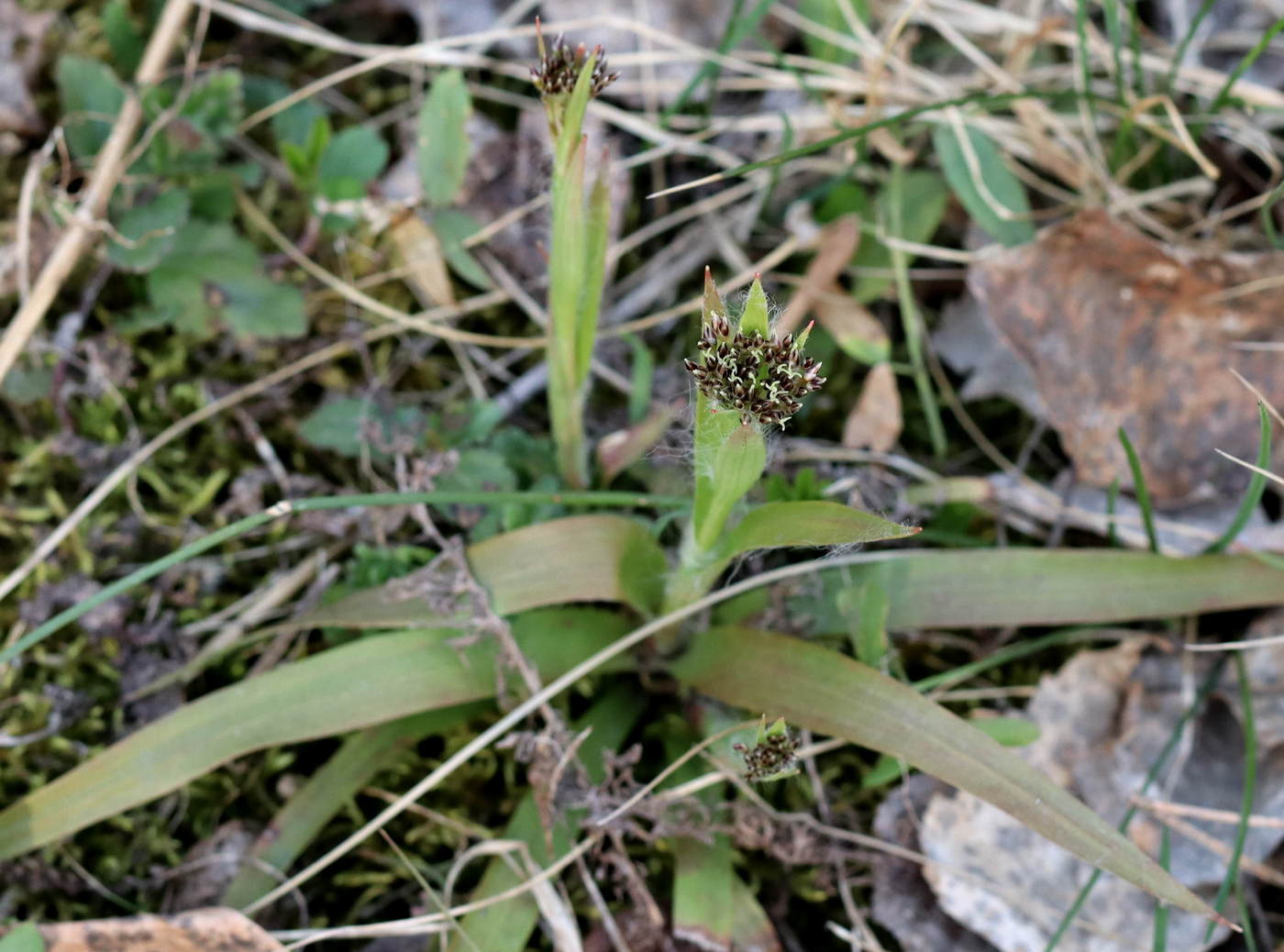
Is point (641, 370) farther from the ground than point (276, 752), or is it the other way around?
point (641, 370)

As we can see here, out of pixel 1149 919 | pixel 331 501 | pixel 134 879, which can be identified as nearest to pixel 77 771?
pixel 134 879

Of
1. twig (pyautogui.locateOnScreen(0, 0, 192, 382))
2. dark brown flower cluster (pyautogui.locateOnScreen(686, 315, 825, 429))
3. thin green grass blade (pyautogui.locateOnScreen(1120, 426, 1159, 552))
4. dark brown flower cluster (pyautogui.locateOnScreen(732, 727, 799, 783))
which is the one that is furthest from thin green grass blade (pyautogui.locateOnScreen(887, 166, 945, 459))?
twig (pyautogui.locateOnScreen(0, 0, 192, 382))

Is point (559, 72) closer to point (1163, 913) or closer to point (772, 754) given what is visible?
point (772, 754)

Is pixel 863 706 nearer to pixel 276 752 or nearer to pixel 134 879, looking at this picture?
pixel 276 752

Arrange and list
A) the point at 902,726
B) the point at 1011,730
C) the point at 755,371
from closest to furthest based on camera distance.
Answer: the point at 755,371, the point at 902,726, the point at 1011,730

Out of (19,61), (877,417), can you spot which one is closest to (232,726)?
(877,417)

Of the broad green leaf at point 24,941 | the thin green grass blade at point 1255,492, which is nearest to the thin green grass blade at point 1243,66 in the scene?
the thin green grass blade at point 1255,492

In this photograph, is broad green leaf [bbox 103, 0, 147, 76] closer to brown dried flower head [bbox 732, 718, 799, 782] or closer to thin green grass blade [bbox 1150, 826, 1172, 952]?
brown dried flower head [bbox 732, 718, 799, 782]
